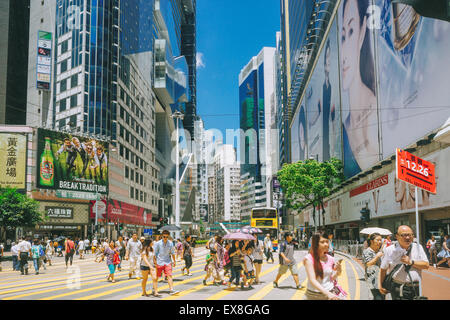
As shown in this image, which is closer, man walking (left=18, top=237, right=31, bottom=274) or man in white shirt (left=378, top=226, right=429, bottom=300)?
man in white shirt (left=378, top=226, right=429, bottom=300)

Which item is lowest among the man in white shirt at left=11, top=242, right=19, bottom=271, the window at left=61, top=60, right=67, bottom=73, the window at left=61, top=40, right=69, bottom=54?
the man in white shirt at left=11, top=242, right=19, bottom=271

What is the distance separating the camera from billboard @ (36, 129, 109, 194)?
52.3 m

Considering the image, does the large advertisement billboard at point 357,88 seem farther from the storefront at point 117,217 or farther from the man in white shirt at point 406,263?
the man in white shirt at point 406,263

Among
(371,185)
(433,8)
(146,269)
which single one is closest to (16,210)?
(371,185)

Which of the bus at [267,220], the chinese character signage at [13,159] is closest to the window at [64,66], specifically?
the chinese character signage at [13,159]

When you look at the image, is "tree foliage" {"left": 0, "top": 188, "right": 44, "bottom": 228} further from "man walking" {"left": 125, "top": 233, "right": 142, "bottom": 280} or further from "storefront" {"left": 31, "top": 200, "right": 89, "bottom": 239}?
"man walking" {"left": 125, "top": 233, "right": 142, "bottom": 280}

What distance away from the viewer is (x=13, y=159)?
4972cm

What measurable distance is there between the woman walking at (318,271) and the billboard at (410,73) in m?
19.5

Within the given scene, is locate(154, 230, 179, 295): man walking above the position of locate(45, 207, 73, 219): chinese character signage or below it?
below

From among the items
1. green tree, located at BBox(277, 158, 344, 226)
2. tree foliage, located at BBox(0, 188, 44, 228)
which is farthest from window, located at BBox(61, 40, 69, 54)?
green tree, located at BBox(277, 158, 344, 226)

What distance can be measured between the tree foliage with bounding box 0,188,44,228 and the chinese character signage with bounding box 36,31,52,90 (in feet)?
88.9

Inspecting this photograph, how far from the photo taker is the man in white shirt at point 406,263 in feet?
20.7
